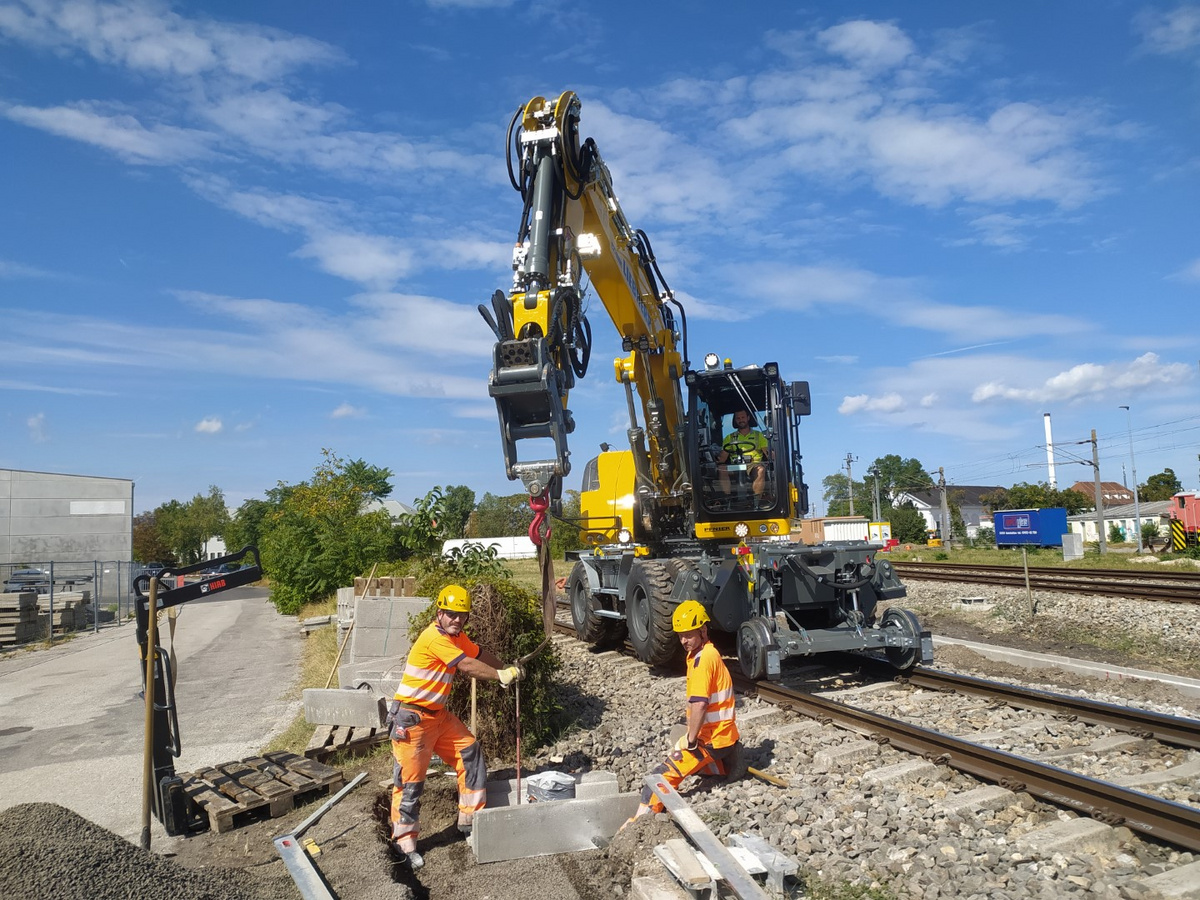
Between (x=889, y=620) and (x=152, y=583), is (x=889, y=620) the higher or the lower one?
the lower one

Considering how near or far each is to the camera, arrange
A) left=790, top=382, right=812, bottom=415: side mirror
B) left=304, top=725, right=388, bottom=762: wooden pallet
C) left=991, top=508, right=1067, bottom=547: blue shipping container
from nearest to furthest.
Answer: left=304, top=725, right=388, bottom=762: wooden pallet → left=790, top=382, right=812, bottom=415: side mirror → left=991, top=508, right=1067, bottom=547: blue shipping container

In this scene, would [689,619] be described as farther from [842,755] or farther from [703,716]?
[842,755]

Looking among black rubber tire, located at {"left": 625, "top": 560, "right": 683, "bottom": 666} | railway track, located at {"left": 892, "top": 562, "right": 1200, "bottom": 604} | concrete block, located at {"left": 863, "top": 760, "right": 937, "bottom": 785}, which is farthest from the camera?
railway track, located at {"left": 892, "top": 562, "right": 1200, "bottom": 604}

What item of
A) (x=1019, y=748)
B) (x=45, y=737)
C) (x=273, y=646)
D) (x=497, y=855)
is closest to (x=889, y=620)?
(x=1019, y=748)

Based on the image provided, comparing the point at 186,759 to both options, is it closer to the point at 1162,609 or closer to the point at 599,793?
the point at 599,793

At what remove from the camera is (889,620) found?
9.03m

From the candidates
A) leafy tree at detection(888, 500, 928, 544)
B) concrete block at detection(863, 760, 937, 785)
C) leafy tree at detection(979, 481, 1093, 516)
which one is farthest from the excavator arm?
leafy tree at detection(979, 481, 1093, 516)

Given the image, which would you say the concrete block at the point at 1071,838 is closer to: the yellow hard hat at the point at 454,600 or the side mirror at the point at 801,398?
the yellow hard hat at the point at 454,600

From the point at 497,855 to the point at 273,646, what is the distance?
39.8 feet

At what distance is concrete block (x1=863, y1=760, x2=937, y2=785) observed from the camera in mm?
5742

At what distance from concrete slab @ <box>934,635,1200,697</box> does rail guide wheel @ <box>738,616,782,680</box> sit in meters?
3.68

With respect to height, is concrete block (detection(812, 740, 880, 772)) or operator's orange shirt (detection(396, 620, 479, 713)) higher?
operator's orange shirt (detection(396, 620, 479, 713))

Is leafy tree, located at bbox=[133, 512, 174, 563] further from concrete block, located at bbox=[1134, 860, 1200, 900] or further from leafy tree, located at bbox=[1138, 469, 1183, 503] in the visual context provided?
leafy tree, located at bbox=[1138, 469, 1183, 503]

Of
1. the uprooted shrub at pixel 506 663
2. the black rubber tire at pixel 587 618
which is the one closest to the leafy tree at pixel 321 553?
the black rubber tire at pixel 587 618
